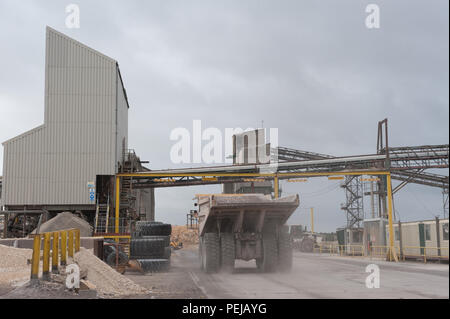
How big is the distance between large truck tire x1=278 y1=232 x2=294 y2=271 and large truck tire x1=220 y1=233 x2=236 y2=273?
69.8 inches

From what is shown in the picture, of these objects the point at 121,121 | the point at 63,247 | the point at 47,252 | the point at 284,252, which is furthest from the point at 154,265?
the point at 121,121

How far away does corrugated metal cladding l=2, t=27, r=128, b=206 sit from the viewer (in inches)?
1206

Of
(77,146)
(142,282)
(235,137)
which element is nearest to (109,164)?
(77,146)

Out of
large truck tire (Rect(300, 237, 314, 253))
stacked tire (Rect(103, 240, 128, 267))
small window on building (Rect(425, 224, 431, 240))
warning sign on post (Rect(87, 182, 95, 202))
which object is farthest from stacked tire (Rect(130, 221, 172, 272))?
large truck tire (Rect(300, 237, 314, 253))

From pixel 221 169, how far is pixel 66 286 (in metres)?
25.2

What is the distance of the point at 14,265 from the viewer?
15094 millimetres

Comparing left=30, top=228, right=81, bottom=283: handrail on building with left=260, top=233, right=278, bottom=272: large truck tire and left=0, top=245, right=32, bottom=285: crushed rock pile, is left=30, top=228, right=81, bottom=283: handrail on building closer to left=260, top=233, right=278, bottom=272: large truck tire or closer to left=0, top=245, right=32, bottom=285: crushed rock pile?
left=0, top=245, right=32, bottom=285: crushed rock pile

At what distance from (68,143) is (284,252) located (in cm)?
1908

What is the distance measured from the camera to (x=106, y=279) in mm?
12336

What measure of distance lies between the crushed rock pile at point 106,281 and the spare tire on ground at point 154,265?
5.74 meters

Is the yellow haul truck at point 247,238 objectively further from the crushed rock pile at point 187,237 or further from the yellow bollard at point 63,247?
the crushed rock pile at point 187,237

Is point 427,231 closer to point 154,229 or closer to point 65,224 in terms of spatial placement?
point 154,229

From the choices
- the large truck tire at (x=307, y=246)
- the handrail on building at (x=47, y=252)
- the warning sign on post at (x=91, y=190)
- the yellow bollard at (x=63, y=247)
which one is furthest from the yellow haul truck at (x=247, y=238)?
the large truck tire at (x=307, y=246)
